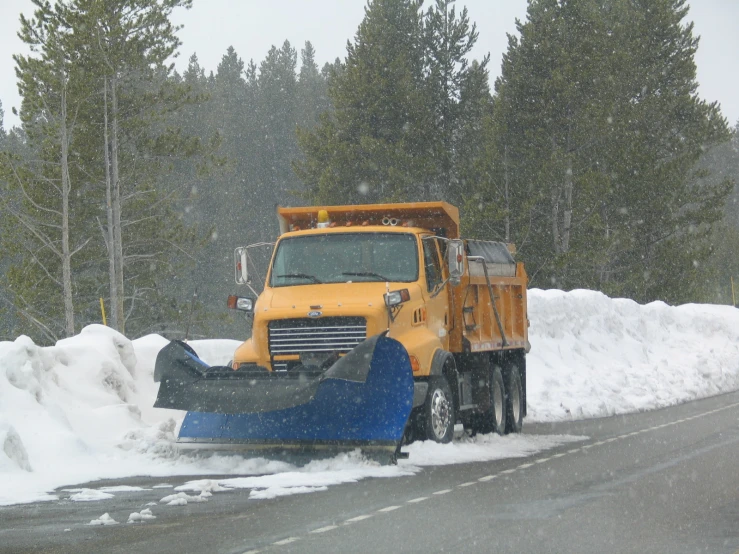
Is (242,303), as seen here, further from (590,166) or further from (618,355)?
(590,166)

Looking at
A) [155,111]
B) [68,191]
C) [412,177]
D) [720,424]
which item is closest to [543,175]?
[412,177]

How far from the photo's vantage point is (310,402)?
37.4 feet

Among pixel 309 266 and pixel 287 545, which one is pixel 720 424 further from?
pixel 287 545

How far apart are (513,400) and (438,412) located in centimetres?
404

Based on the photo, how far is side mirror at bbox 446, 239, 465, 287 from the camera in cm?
1304

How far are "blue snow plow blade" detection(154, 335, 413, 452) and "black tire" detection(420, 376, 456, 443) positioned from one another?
1.09m

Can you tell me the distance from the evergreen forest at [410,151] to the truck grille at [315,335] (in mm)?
20798

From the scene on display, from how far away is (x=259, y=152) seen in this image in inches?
3024

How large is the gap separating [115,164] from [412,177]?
36.5 feet

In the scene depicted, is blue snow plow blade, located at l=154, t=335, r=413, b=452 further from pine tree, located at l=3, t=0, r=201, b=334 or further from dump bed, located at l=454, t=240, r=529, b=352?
pine tree, located at l=3, t=0, r=201, b=334

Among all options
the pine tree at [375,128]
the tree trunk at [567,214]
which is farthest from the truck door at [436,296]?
the tree trunk at [567,214]

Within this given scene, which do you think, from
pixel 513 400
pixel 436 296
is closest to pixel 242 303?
pixel 436 296

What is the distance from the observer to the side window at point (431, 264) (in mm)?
13375

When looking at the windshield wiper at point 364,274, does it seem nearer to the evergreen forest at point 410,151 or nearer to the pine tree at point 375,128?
the evergreen forest at point 410,151
